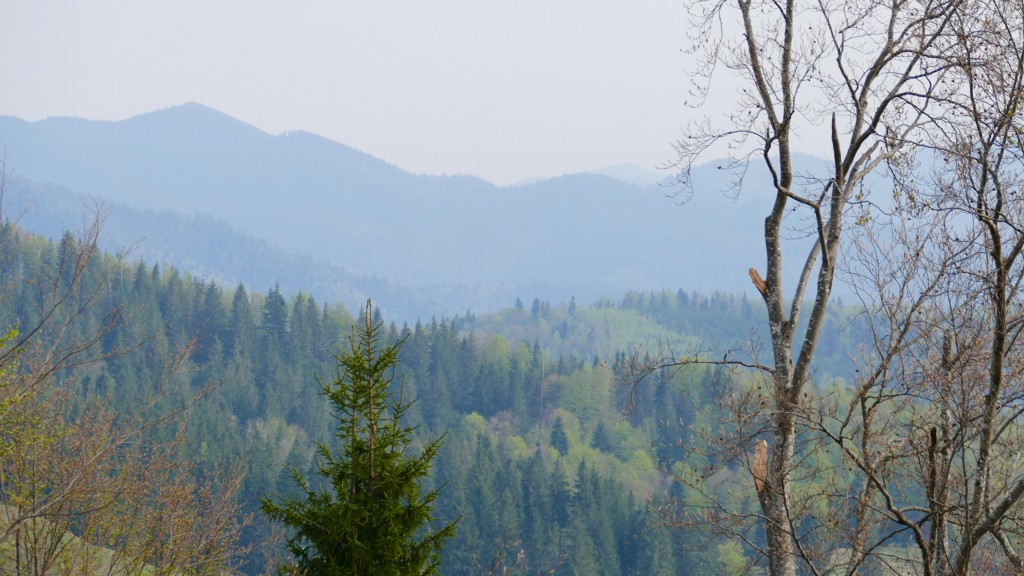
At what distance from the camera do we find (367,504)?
7289 millimetres

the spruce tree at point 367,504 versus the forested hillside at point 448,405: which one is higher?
the spruce tree at point 367,504

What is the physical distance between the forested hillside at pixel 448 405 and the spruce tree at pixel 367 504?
4675 centimetres

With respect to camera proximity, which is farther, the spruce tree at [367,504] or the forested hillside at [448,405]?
the forested hillside at [448,405]

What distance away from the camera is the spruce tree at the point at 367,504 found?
7.17 metres

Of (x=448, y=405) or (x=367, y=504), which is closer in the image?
(x=367, y=504)

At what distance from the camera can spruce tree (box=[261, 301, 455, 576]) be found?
7168 millimetres

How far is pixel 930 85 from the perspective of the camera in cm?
798

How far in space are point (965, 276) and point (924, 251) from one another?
2.61ft

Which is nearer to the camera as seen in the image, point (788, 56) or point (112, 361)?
point (788, 56)

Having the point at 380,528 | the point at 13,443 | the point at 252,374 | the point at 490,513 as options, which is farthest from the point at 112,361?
the point at 380,528

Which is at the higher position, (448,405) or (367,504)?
(367,504)

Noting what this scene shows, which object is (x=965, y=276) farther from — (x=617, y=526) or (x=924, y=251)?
(x=617, y=526)

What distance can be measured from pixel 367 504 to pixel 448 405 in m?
87.3

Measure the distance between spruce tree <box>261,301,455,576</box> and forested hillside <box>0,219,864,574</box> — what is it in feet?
153
